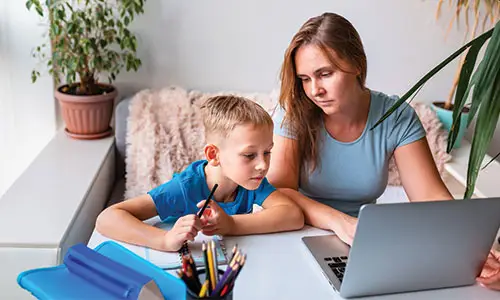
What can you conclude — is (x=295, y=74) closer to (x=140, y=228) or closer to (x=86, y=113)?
(x=140, y=228)

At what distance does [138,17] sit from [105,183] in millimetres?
761

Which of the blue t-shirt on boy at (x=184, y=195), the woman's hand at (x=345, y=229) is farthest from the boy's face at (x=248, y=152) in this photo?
the woman's hand at (x=345, y=229)

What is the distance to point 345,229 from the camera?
127cm

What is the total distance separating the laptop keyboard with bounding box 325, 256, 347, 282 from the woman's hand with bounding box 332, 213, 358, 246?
0.23 feet

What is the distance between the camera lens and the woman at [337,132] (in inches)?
56.4

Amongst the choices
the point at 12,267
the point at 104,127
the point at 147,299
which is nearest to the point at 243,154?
the point at 147,299

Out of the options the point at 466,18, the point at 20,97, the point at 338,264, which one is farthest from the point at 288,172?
the point at 466,18

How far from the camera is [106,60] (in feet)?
7.95

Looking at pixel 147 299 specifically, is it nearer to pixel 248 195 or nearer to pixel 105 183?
pixel 248 195

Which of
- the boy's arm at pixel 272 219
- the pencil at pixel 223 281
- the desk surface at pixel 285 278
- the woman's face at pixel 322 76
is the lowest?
the desk surface at pixel 285 278

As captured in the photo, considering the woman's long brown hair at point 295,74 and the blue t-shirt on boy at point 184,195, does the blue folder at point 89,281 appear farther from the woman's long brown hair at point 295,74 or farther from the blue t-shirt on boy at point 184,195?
the woman's long brown hair at point 295,74

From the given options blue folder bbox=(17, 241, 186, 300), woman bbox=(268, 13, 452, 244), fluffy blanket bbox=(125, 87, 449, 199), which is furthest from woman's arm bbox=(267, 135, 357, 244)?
fluffy blanket bbox=(125, 87, 449, 199)

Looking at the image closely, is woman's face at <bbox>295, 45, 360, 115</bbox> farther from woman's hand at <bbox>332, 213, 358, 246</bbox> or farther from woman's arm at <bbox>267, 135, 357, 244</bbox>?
woman's hand at <bbox>332, 213, 358, 246</bbox>

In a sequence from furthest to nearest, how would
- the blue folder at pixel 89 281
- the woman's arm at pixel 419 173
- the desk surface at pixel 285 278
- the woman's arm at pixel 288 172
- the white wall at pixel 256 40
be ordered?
the white wall at pixel 256 40 < the woman's arm at pixel 419 173 < the woman's arm at pixel 288 172 < the desk surface at pixel 285 278 < the blue folder at pixel 89 281
